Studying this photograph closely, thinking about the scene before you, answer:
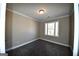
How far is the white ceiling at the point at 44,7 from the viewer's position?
1634 millimetres

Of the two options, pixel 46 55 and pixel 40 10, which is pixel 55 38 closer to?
pixel 46 55

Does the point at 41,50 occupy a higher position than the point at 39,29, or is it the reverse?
the point at 39,29

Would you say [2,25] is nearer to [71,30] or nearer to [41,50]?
[41,50]

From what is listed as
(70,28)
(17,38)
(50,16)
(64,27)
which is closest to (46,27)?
(50,16)

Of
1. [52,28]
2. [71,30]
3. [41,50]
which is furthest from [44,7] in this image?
[41,50]

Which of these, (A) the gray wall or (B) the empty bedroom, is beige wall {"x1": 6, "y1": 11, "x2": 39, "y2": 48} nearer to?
(B) the empty bedroom

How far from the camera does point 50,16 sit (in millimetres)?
1676

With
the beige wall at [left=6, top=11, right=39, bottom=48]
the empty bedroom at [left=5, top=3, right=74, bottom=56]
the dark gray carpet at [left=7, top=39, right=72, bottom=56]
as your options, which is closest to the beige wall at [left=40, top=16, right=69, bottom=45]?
the empty bedroom at [left=5, top=3, right=74, bottom=56]

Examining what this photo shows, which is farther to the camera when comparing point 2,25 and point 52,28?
point 52,28

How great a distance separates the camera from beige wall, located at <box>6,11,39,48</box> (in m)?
1.59

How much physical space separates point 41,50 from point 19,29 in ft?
2.24

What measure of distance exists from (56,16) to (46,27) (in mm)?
335

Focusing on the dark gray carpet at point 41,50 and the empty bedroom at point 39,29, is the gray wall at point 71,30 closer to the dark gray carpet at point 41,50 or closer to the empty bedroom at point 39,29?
the empty bedroom at point 39,29

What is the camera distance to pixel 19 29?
1652 mm
